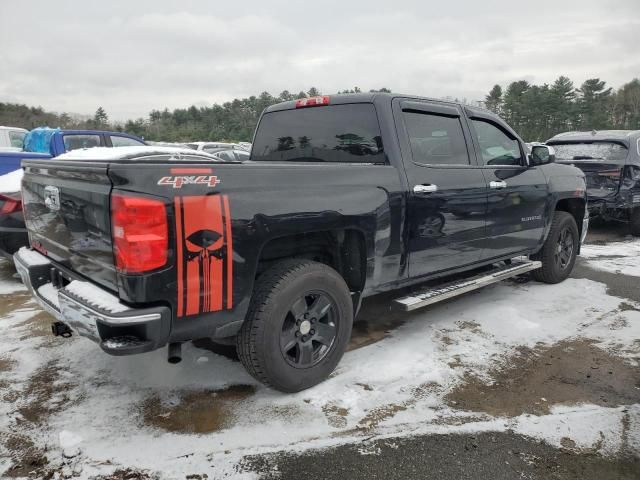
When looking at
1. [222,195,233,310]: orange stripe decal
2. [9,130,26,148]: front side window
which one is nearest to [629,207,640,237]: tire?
[222,195,233,310]: orange stripe decal

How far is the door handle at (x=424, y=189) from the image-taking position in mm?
3459

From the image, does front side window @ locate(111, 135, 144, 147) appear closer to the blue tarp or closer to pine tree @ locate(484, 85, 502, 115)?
the blue tarp

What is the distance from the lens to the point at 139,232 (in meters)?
2.21

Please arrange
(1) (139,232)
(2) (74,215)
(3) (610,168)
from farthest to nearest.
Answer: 1. (3) (610,168)
2. (2) (74,215)
3. (1) (139,232)

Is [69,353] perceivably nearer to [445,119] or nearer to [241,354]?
[241,354]

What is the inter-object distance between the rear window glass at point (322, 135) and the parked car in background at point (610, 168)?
6.28m

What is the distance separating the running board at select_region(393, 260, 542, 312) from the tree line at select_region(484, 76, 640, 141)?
4637cm

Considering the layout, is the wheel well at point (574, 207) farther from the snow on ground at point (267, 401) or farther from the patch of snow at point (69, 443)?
the patch of snow at point (69, 443)

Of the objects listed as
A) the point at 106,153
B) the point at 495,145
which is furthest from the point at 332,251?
the point at 106,153

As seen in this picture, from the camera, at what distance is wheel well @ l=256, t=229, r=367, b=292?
2.98 meters

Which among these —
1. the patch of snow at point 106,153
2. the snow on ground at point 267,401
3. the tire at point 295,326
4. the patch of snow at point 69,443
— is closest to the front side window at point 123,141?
the patch of snow at point 106,153

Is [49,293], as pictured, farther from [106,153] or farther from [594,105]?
[594,105]

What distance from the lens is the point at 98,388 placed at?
120 inches

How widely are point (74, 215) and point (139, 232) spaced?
0.65 meters
